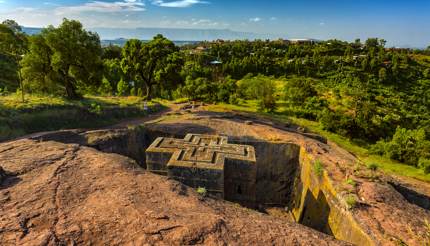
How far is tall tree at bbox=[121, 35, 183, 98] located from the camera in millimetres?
23000

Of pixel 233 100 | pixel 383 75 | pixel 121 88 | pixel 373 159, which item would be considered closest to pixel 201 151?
pixel 373 159

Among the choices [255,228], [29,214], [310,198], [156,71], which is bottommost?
[310,198]

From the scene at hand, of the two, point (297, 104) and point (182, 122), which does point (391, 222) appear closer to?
point (182, 122)

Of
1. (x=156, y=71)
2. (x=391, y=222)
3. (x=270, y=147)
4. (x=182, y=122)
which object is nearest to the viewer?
(x=391, y=222)

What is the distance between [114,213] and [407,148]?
24.0 m

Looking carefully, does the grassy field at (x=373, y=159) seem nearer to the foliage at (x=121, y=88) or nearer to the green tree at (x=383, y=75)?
the foliage at (x=121, y=88)

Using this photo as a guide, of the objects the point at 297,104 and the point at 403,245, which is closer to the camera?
the point at 403,245

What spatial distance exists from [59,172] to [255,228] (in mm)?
5968

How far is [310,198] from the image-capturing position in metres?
11.0

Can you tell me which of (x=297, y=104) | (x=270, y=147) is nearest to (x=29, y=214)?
(x=270, y=147)

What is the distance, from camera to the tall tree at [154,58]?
906 inches

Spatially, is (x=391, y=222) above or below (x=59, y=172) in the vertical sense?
below

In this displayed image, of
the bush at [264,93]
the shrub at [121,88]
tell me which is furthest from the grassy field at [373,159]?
the shrub at [121,88]

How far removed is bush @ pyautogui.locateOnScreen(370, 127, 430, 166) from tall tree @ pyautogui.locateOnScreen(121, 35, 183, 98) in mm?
19397
